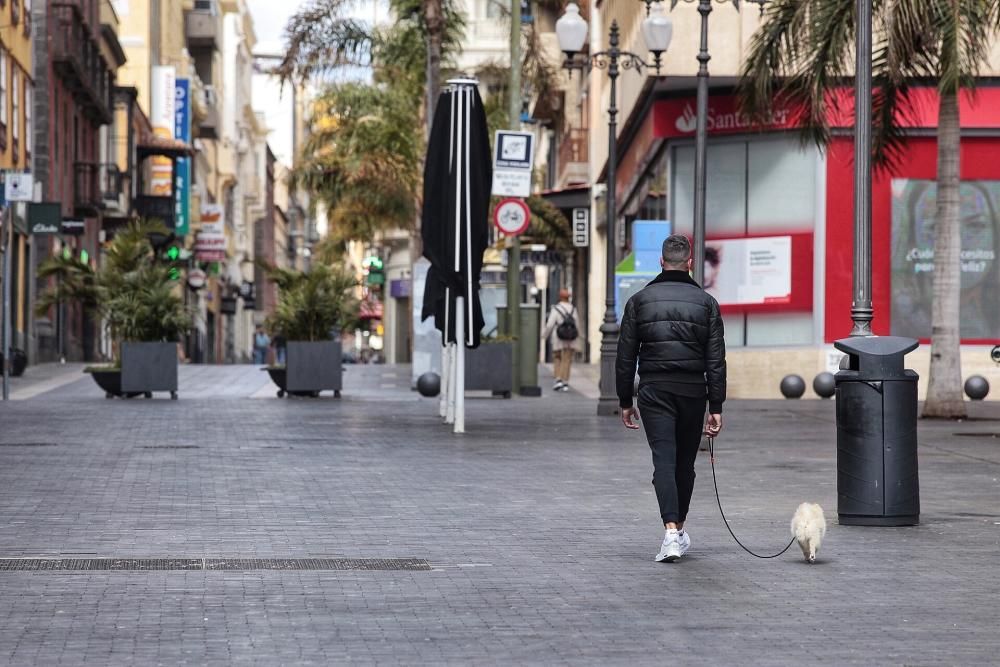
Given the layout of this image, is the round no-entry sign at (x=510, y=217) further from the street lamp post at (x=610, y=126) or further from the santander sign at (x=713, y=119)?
the santander sign at (x=713, y=119)

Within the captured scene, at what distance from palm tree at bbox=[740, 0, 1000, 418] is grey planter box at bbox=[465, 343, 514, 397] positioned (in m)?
6.09

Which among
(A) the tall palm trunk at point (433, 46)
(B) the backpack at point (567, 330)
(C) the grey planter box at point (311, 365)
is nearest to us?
(C) the grey planter box at point (311, 365)

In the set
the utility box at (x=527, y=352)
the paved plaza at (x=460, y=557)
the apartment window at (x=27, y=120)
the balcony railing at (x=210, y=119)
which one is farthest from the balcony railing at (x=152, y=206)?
the paved plaza at (x=460, y=557)

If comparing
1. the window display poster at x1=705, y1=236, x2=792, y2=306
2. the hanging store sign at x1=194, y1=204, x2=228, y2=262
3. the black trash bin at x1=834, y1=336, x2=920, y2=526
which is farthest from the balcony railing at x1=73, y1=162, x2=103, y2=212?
the black trash bin at x1=834, y1=336, x2=920, y2=526

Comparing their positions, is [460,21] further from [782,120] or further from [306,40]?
[782,120]

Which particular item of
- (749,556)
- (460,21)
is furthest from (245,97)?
(749,556)

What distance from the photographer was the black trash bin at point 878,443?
11500 mm

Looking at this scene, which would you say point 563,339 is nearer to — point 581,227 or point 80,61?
point 581,227

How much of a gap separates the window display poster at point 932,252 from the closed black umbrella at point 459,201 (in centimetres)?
1155

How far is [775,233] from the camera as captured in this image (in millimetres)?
31297

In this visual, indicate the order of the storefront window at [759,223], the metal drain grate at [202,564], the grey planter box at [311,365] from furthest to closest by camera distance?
1. the storefront window at [759,223]
2. the grey planter box at [311,365]
3. the metal drain grate at [202,564]

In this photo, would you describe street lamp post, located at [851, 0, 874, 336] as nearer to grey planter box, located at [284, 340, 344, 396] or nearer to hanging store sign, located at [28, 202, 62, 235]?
grey planter box, located at [284, 340, 344, 396]

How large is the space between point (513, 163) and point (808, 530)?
17.4m

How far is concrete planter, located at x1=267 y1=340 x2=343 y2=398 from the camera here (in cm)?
2817
